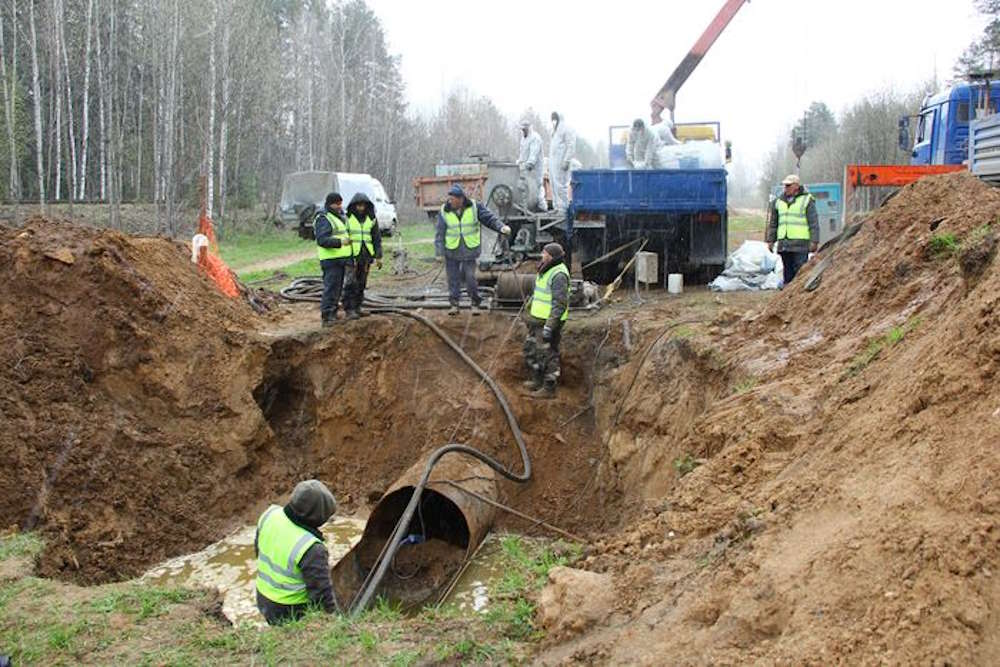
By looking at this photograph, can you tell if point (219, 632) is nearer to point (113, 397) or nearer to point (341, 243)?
point (113, 397)

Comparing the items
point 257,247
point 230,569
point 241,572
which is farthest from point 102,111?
point 241,572

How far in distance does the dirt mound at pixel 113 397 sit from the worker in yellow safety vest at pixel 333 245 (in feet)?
4.06

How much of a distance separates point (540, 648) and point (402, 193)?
4168 centimetres

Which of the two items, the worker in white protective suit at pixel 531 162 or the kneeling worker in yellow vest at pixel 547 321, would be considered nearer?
the kneeling worker in yellow vest at pixel 547 321

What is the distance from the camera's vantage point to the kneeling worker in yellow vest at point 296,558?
16.2 feet

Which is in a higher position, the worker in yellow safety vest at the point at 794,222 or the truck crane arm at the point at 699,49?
the truck crane arm at the point at 699,49

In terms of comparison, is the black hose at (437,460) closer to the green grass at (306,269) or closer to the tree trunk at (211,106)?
the green grass at (306,269)

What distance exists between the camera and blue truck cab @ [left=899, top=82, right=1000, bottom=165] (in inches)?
539

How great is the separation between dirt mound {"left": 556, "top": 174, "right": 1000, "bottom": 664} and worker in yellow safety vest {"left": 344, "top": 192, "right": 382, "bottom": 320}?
544 centimetres

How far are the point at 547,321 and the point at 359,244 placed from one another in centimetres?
264

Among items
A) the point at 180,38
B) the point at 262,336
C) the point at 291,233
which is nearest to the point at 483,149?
the point at 291,233

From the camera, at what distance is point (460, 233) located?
10523 mm

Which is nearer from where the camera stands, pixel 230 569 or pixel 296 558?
pixel 296 558

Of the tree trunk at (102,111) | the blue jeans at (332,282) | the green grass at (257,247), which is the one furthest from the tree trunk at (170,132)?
the blue jeans at (332,282)
